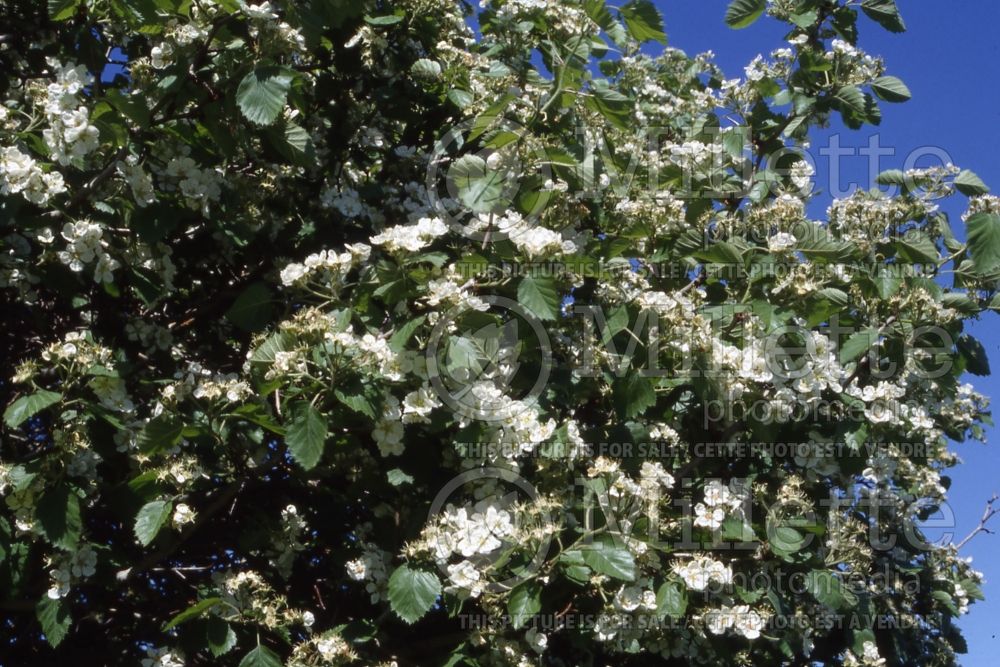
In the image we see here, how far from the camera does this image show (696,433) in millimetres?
3197

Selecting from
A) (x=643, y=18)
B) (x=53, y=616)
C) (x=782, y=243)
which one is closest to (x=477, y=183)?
(x=643, y=18)

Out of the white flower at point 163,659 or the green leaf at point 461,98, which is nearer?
the white flower at point 163,659

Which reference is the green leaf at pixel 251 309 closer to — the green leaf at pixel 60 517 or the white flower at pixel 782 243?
the green leaf at pixel 60 517

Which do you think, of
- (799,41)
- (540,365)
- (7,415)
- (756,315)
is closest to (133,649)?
(7,415)

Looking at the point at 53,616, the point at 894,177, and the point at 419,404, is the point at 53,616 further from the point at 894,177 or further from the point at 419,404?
the point at 894,177

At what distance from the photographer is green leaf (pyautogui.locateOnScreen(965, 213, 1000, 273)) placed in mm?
3064

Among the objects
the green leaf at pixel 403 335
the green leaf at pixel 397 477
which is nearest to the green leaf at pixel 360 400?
the green leaf at pixel 403 335

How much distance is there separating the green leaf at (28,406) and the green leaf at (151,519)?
340mm

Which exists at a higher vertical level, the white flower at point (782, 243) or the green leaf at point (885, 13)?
the green leaf at point (885, 13)

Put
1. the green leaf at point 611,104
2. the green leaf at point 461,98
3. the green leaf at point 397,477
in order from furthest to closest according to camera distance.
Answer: the green leaf at point 461,98
the green leaf at point 611,104
the green leaf at point 397,477

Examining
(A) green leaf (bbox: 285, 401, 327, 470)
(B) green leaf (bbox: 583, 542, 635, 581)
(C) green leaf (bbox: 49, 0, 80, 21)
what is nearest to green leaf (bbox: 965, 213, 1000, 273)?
(B) green leaf (bbox: 583, 542, 635, 581)

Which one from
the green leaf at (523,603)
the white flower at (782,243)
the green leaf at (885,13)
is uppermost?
the green leaf at (885,13)

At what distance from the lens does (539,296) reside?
2408 mm

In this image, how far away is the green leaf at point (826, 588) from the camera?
289 cm
